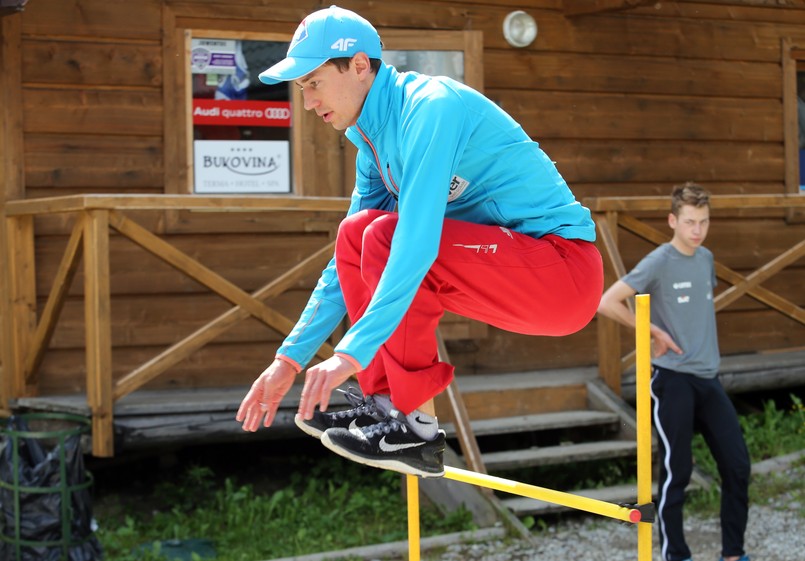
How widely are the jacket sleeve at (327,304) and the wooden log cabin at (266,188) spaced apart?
10.6ft

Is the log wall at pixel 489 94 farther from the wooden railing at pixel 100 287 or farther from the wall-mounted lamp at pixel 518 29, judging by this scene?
the wooden railing at pixel 100 287

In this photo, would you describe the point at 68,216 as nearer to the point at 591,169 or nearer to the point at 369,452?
the point at 591,169

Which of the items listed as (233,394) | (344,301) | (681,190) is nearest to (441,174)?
(344,301)

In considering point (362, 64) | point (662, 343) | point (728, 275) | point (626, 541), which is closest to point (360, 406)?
point (362, 64)

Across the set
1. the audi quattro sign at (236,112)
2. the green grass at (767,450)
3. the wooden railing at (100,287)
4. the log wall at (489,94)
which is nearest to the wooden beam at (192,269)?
the wooden railing at (100,287)

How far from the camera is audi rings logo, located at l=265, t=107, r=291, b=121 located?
298 inches

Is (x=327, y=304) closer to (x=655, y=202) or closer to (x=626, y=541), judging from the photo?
(x=626, y=541)

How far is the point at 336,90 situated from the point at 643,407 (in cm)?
117

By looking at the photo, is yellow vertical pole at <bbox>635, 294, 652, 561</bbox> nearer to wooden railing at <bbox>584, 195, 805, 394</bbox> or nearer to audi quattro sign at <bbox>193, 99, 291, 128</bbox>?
wooden railing at <bbox>584, 195, 805, 394</bbox>

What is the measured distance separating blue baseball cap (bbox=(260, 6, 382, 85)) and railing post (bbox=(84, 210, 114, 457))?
11.8ft

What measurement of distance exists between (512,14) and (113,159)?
3033 mm

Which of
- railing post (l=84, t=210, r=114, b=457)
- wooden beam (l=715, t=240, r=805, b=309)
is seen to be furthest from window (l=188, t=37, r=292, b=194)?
wooden beam (l=715, t=240, r=805, b=309)

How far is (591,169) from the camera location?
8453mm

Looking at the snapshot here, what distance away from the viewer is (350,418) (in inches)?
122
